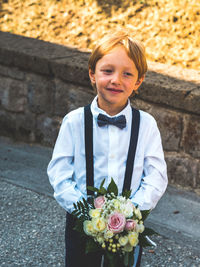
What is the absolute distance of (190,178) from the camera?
150 inches

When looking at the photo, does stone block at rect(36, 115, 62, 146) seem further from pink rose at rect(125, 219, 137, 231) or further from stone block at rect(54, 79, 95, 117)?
pink rose at rect(125, 219, 137, 231)

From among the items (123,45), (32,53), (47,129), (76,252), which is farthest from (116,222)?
(32,53)

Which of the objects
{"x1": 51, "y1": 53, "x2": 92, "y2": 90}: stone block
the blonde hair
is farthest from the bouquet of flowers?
{"x1": 51, "y1": 53, "x2": 92, "y2": 90}: stone block

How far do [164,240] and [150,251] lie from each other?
183 millimetres

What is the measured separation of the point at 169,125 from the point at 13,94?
1905 mm

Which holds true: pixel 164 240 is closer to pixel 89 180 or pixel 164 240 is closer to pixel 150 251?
pixel 150 251

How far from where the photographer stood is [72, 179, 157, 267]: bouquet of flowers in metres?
1.79

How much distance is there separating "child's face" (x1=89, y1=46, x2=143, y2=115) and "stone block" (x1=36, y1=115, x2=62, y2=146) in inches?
96.7

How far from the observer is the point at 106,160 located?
6.93 ft

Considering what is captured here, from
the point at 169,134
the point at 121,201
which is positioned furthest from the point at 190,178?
the point at 121,201

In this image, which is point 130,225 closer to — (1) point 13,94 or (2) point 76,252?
(2) point 76,252

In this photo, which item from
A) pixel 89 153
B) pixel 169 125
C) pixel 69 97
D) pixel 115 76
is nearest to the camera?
pixel 115 76

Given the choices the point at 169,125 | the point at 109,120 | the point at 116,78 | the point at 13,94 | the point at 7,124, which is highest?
the point at 116,78

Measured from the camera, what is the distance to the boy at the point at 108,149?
2.07m
